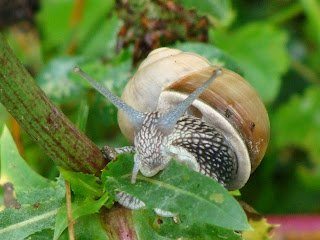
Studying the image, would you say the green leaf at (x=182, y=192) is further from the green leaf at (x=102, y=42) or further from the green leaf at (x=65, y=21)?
the green leaf at (x=65, y=21)

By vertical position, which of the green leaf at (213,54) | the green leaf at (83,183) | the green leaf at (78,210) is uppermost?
the green leaf at (213,54)

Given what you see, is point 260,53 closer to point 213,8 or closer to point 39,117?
point 213,8

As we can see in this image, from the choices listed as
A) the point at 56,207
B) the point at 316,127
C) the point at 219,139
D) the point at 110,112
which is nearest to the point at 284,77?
the point at 316,127

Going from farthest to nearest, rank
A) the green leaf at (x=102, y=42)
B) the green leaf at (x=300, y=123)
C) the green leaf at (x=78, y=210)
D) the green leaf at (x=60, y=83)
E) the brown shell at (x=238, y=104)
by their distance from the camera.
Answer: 1. the green leaf at (x=300, y=123)
2. the green leaf at (x=102, y=42)
3. the green leaf at (x=60, y=83)
4. the brown shell at (x=238, y=104)
5. the green leaf at (x=78, y=210)

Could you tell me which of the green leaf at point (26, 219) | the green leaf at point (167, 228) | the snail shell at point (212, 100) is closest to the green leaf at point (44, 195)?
the green leaf at point (26, 219)

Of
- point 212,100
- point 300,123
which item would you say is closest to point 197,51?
point 212,100

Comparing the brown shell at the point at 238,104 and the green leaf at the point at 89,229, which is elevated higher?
the brown shell at the point at 238,104
